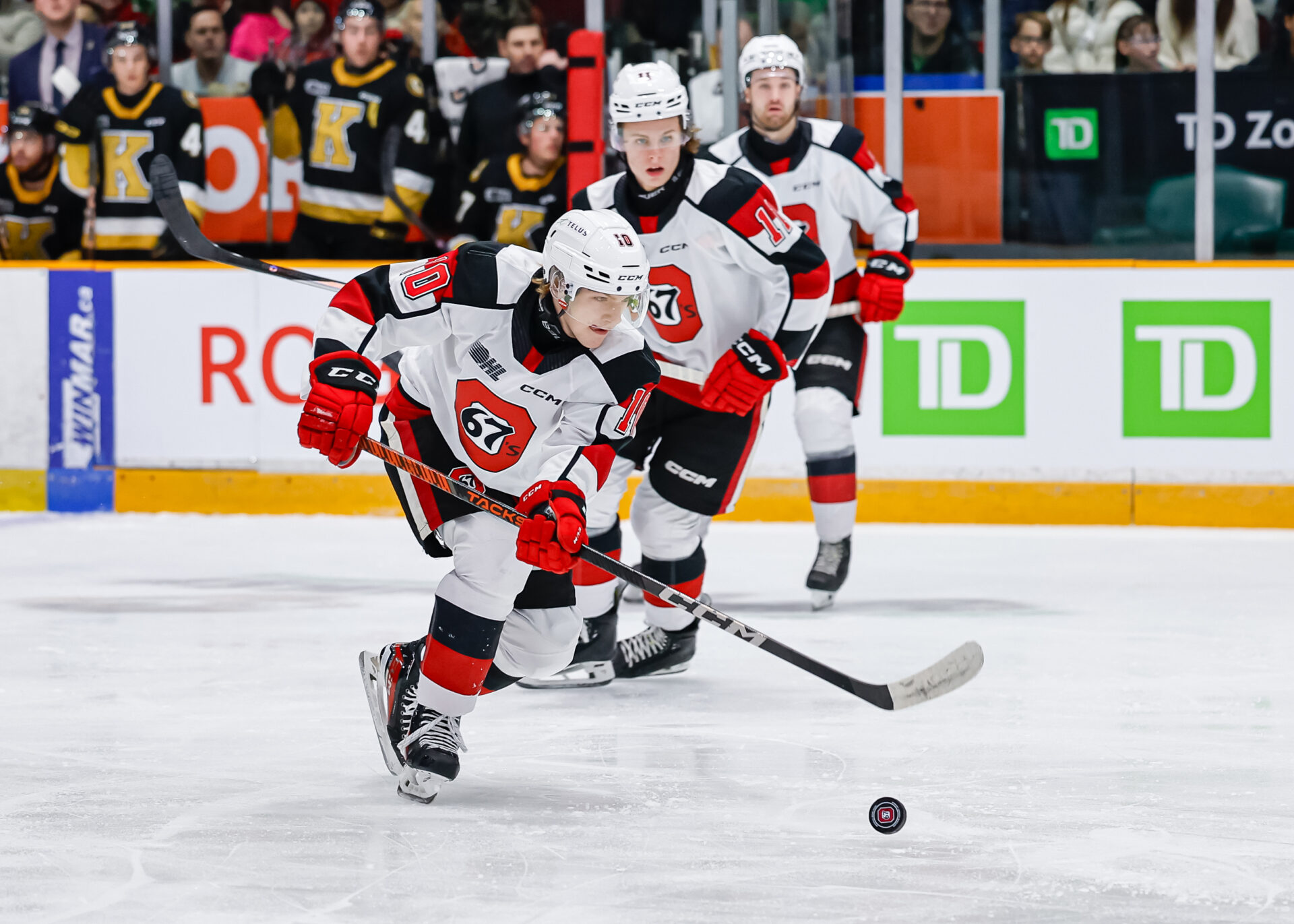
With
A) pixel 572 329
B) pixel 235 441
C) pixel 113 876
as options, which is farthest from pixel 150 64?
pixel 113 876

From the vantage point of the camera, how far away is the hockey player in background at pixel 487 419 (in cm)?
246

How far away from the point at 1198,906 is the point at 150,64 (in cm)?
513

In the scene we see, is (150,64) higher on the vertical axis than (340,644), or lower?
higher

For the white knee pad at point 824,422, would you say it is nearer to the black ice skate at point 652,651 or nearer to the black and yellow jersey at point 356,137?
the black ice skate at point 652,651

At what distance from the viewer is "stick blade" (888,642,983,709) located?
8.63 ft

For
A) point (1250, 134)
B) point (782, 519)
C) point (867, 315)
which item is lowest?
point (782, 519)

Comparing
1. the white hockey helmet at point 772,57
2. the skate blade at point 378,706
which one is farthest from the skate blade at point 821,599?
the skate blade at point 378,706

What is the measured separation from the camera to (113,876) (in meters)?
2.17

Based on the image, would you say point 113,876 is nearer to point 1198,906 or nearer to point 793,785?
point 793,785

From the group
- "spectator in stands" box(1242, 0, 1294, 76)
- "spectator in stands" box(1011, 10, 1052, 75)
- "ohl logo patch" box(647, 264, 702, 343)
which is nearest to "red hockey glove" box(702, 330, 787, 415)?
"ohl logo patch" box(647, 264, 702, 343)

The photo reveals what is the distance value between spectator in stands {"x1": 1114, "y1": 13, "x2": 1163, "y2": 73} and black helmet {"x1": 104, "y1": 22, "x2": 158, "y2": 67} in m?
3.35

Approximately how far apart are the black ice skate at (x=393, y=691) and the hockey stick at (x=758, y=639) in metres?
0.26

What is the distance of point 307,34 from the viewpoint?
6.18 metres

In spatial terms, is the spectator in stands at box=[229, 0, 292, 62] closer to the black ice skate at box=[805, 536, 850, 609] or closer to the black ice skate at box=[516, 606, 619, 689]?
the black ice skate at box=[805, 536, 850, 609]
